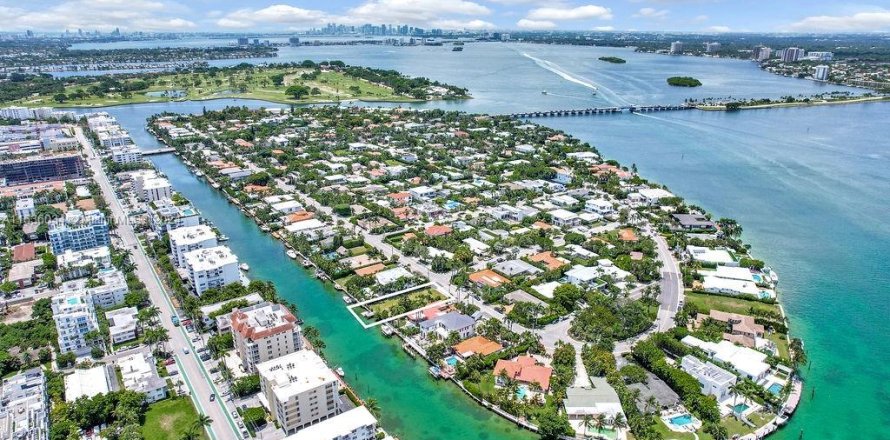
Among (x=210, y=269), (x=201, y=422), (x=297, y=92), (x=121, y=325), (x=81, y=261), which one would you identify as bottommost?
(x=201, y=422)

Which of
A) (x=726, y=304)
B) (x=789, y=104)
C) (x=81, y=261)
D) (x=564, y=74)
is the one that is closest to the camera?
(x=726, y=304)

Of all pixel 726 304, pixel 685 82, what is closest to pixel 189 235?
pixel 726 304

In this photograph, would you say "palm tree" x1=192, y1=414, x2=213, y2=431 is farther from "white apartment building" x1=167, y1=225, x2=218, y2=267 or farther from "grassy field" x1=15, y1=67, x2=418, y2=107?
"grassy field" x1=15, y1=67, x2=418, y2=107

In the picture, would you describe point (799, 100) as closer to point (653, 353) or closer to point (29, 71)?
point (653, 353)

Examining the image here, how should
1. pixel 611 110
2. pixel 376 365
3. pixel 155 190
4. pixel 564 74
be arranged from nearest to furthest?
1. pixel 376 365
2. pixel 155 190
3. pixel 611 110
4. pixel 564 74

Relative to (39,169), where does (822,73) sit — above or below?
above

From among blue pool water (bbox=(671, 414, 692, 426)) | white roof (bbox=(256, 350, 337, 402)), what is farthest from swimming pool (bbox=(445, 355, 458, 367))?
blue pool water (bbox=(671, 414, 692, 426))

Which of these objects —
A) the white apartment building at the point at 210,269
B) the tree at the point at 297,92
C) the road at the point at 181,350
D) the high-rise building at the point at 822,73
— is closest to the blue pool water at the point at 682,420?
the road at the point at 181,350

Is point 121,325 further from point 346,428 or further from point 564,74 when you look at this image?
point 564,74
